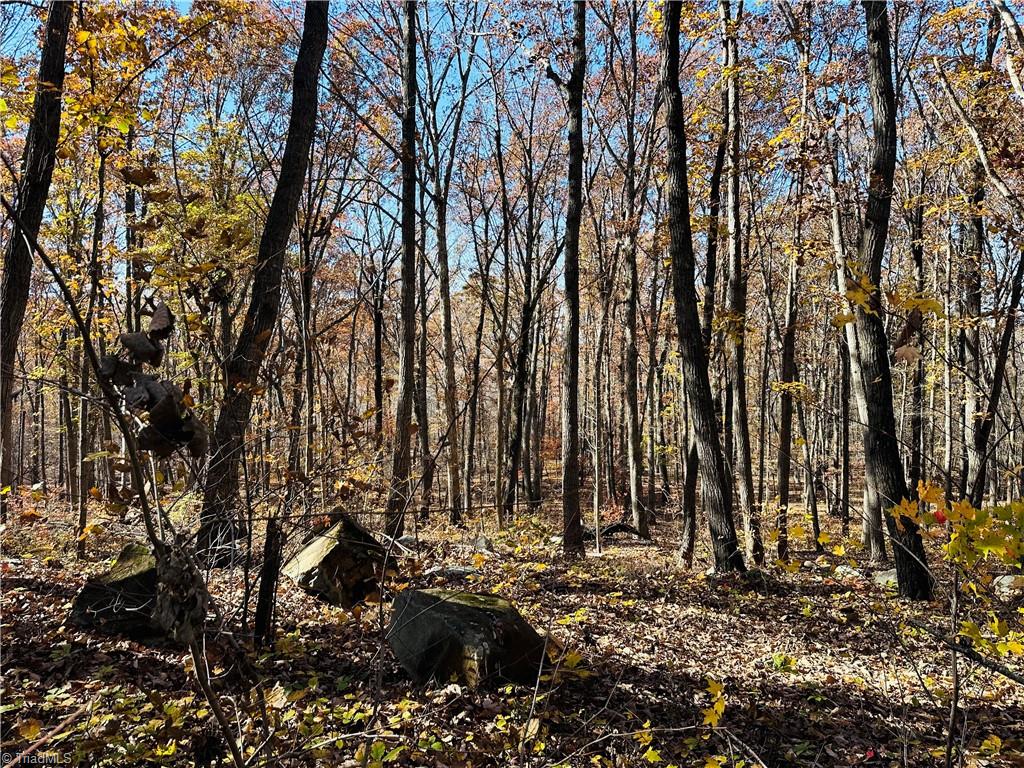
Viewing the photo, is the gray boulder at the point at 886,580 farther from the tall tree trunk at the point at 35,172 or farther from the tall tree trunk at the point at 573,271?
the tall tree trunk at the point at 35,172

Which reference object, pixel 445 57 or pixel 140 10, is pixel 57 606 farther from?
pixel 445 57

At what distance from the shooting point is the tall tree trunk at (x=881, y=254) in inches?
256

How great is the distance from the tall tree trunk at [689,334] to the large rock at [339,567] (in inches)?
171

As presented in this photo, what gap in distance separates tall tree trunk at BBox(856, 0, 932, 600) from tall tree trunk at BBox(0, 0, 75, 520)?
7.88 meters

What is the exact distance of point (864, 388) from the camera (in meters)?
6.72

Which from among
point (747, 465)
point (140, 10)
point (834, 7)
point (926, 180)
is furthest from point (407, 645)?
point (926, 180)

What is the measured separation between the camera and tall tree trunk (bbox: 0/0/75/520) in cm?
459

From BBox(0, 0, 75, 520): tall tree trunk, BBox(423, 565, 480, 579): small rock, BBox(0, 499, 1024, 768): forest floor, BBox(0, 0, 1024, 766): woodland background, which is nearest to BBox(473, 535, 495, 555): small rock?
BBox(0, 0, 1024, 766): woodland background

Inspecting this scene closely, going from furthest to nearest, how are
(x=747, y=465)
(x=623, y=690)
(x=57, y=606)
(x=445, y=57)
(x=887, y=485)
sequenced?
(x=445, y=57) < (x=747, y=465) < (x=887, y=485) < (x=57, y=606) < (x=623, y=690)

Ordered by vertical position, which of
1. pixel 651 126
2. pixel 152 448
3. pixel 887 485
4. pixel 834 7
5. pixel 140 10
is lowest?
pixel 887 485

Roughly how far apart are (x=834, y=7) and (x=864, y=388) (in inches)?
303

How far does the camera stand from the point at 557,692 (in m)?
4.15

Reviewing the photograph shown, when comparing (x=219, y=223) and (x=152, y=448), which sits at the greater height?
(x=219, y=223)

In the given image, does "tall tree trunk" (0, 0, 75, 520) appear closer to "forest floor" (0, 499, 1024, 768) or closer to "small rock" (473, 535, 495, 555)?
"forest floor" (0, 499, 1024, 768)
